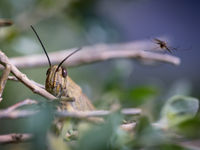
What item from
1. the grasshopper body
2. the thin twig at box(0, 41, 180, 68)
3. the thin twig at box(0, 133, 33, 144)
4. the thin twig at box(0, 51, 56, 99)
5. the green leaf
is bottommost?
the thin twig at box(0, 133, 33, 144)

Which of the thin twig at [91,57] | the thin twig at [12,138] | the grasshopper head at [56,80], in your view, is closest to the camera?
the thin twig at [12,138]

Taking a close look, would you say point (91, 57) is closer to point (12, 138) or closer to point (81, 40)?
point (81, 40)

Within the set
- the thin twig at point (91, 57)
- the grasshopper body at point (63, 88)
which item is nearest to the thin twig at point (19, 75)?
the grasshopper body at point (63, 88)

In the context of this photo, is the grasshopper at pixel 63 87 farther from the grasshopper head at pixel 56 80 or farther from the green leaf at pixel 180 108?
the green leaf at pixel 180 108

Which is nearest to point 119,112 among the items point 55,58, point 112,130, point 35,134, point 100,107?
point 112,130

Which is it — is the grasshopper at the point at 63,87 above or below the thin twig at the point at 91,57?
below

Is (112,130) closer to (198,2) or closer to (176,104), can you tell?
(176,104)

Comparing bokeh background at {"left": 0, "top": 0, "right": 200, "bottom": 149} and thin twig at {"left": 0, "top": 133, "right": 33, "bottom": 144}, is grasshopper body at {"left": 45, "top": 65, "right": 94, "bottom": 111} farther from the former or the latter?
thin twig at {"left": 0, "top": 133, "right": 33, "bottom": 144}

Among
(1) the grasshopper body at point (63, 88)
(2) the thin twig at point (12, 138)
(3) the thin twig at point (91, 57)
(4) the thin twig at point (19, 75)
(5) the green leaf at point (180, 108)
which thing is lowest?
(2) the thin twig at point (12, 138)

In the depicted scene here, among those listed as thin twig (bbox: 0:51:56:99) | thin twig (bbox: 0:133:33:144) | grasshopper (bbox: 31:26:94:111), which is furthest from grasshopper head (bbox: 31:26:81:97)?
thin twig (bbox: 0:133:33:144)
